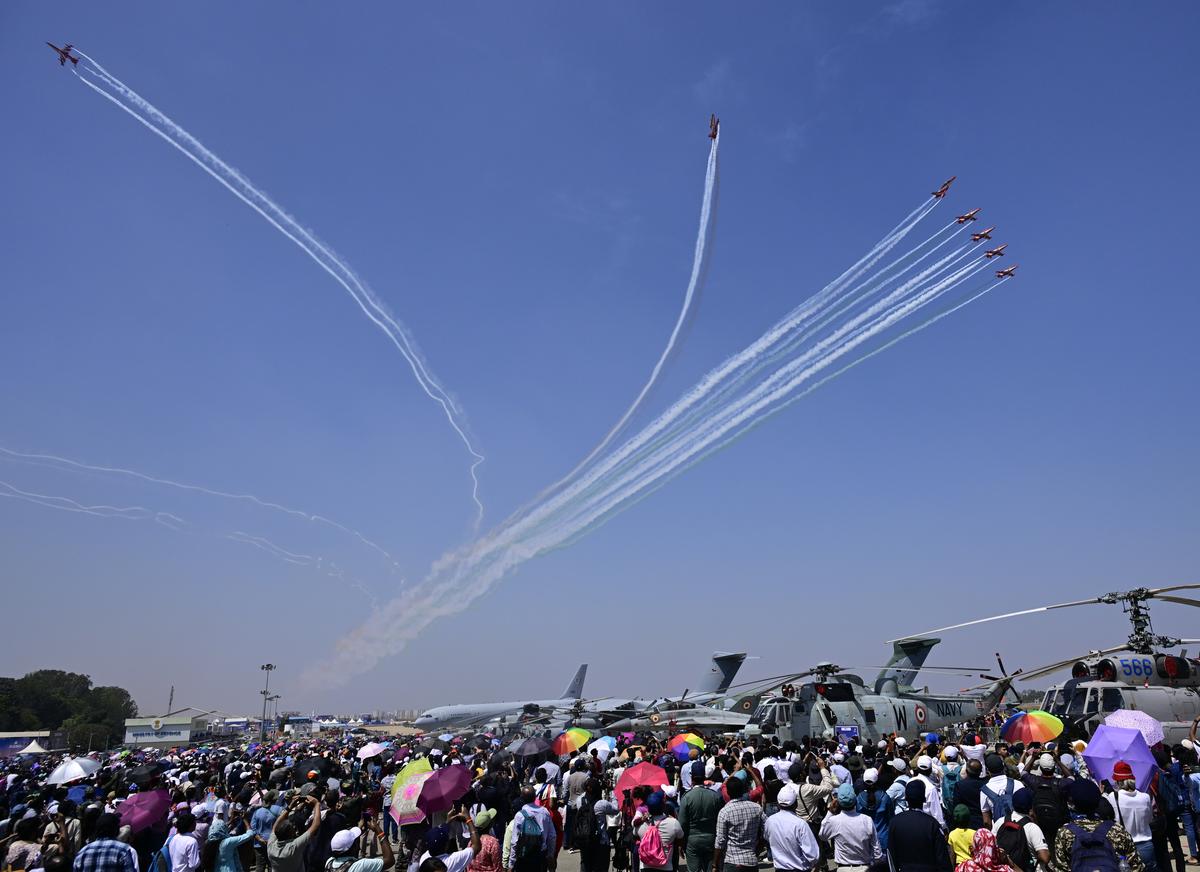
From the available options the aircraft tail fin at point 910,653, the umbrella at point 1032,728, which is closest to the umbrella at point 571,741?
the umbrella at point 1032,728

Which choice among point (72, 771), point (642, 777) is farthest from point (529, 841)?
point (72, 771)

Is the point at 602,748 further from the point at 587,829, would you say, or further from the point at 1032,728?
the point at 1032,728

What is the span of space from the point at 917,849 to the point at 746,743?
1715 cm

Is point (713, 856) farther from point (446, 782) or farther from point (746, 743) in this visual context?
point (746, 743)

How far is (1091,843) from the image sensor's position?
622 centimetres

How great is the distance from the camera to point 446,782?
32.5ft

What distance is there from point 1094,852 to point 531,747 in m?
11.9

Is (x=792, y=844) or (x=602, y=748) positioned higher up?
(x=602, y=748)

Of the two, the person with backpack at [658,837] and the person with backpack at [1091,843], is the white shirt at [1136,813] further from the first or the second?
the person with backpack at [658,837]

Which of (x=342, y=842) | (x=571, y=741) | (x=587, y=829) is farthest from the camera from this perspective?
(x=571, y=741)

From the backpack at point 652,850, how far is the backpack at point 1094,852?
13.8 feet

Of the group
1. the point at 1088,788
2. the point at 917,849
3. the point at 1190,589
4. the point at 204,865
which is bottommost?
the point at 204,865

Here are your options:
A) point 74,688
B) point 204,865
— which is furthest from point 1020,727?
point 74,688

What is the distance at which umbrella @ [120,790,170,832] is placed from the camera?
10023 mm
